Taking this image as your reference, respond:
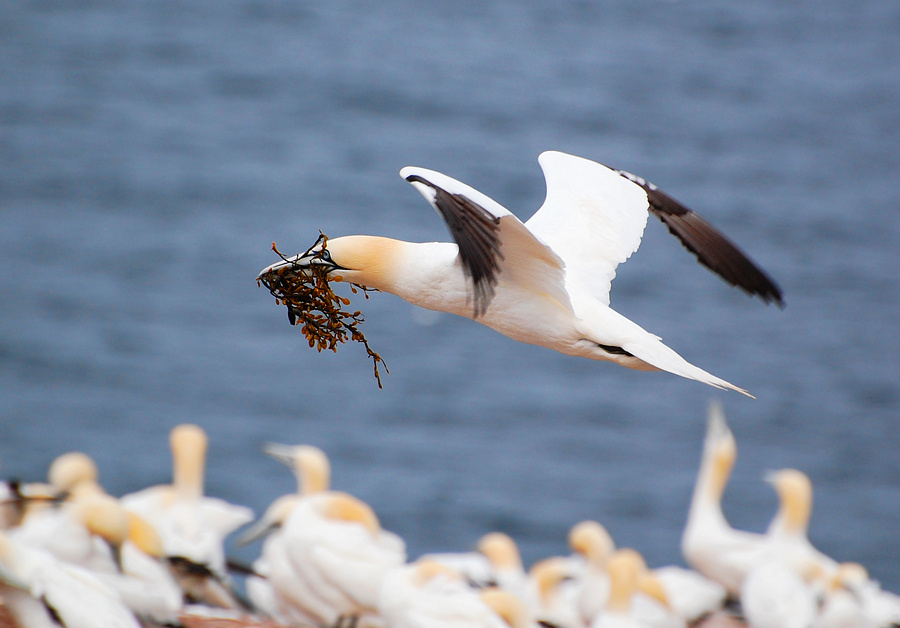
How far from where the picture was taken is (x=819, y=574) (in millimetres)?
10875

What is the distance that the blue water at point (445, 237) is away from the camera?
64.3 feet

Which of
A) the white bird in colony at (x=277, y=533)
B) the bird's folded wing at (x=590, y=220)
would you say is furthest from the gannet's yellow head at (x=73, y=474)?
the bird's folded wing at (x=590, y=220)

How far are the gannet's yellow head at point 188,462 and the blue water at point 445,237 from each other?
6.14m

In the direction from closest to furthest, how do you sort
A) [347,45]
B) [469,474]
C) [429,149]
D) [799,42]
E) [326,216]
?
[469,474], [326,216], [429,149], [347,45], [799,42]

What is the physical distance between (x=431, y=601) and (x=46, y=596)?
2274mm

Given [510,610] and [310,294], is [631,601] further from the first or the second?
[310,294]

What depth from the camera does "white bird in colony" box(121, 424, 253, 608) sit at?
9.13m

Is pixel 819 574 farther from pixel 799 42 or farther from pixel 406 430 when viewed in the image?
pixel 799 42

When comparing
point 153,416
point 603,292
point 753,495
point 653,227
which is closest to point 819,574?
point 603,292

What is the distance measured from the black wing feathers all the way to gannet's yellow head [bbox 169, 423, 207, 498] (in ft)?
23.0

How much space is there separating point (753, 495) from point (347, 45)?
1802 cm

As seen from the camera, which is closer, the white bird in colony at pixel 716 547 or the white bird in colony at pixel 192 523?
the white bird in colony at pixel 192 523

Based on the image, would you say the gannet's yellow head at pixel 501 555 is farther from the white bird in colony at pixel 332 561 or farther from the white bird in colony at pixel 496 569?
the white bird in colony at pixel 332 561

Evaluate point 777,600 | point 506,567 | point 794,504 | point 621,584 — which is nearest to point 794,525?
point 794,504
